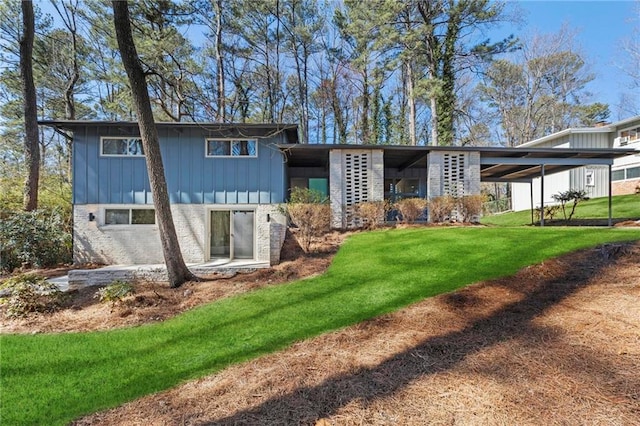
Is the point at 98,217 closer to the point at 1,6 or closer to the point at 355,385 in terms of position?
the point at 355,385

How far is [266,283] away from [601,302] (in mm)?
5532

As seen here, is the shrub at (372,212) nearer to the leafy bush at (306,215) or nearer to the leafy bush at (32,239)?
the leafy bush at (306,215)

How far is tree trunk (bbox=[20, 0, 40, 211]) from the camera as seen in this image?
9.93 metres

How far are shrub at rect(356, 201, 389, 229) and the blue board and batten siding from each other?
2.87 metres

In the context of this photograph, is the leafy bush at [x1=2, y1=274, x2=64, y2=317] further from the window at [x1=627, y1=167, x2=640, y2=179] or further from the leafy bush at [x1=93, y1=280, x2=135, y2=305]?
the window at [x1=627, y1=167, x2=640, y2=179]

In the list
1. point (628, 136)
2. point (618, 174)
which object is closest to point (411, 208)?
point (618, 174)

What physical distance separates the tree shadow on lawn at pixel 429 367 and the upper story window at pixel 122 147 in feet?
31.8

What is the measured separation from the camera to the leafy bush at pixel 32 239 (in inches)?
354

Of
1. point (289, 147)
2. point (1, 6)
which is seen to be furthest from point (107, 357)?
point (1, 6)

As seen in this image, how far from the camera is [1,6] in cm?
1366

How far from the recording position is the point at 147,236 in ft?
32.0

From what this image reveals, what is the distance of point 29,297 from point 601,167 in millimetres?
25740

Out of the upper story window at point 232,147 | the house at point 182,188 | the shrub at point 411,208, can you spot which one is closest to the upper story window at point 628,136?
the shrub at point 411,208

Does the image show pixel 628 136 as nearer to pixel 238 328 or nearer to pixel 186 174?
pixel 186 174
